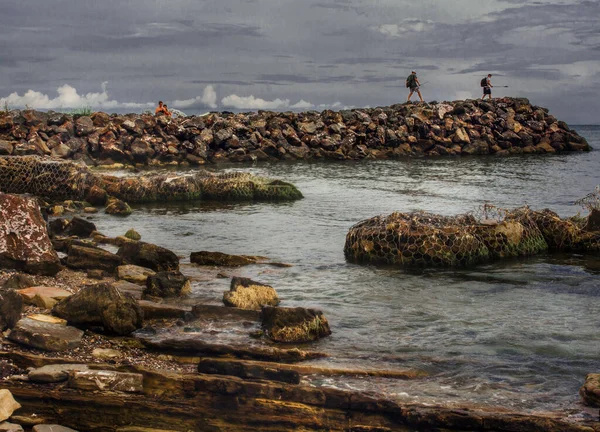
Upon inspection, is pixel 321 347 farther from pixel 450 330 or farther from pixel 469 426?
pixel 469 426

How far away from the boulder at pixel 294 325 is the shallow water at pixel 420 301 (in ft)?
0.48

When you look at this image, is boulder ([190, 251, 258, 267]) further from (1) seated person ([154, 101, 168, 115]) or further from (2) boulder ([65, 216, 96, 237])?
(1) seated person ([154, 101, 168, 115])

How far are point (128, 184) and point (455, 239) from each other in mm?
11434

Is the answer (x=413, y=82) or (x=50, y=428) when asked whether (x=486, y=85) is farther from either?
(x=50, y=428)

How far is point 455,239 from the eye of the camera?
11.2 meters

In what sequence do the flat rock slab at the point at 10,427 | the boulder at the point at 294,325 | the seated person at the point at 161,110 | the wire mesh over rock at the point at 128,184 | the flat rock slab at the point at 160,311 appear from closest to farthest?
the flat rock slab at the point at 10,427 < the boulder at the point at 294,325 < the flat rock slab at the point at 160,311 < the wire mesh over rock at the point at 128,184 < the seated person at the point at 161,110

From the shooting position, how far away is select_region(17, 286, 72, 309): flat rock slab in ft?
23.7

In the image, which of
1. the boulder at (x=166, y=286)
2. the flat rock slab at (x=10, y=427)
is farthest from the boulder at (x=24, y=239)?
the flat rock slab at (x=10, y=427)

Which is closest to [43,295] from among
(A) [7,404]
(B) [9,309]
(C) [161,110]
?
(B) [9,309]

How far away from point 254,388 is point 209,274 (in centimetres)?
525

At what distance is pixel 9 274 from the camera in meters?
8.45

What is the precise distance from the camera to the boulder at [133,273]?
923 cm

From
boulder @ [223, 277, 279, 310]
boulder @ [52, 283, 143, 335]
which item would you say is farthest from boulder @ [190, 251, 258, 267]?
boulder @ [52, 283, 143, 335]

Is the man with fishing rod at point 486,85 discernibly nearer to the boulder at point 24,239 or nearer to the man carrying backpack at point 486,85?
the man carrying backpack at point 486,85
